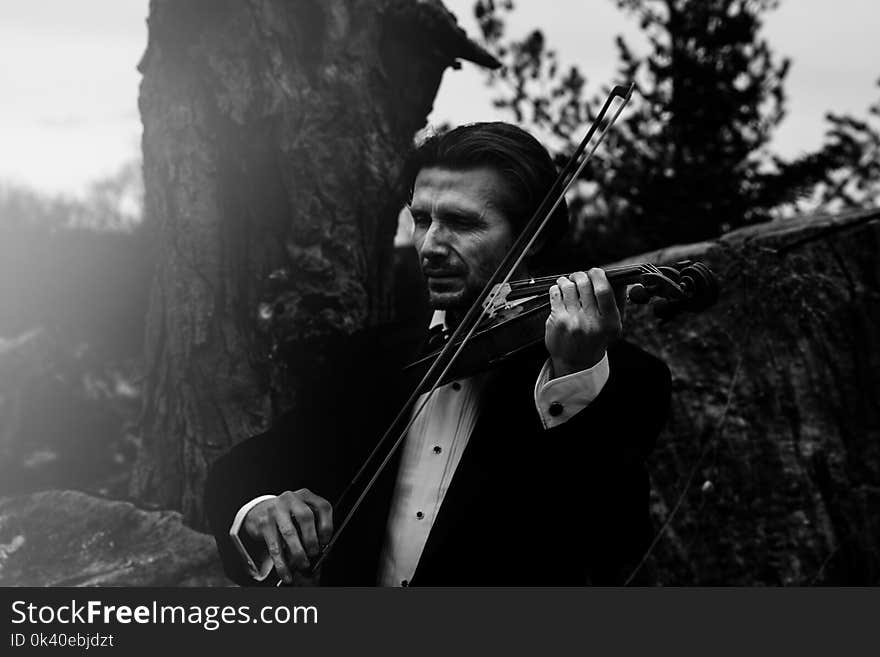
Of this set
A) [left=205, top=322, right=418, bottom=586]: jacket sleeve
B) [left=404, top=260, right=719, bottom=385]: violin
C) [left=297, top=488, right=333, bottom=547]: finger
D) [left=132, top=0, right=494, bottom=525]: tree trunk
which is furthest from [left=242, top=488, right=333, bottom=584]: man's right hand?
[left=132, top=0, right=494, bottom=525]: tree trunk

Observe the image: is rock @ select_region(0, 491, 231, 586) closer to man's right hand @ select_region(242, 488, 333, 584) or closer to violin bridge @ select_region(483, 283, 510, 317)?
man's right hand @ select_region(242, 488, 333, 584)

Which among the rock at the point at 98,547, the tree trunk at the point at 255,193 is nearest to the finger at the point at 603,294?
the tree trunk at the point at 255,193

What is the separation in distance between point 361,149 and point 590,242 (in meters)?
5.04

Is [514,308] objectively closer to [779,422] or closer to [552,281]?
[552,281]

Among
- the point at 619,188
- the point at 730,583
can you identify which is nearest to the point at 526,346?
the point at 730,583

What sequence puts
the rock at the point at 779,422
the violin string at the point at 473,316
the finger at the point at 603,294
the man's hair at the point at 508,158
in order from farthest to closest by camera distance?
the rock at the point at 779,422 < the man's hair at the point at 508,158 < the violin string at the point at 473,316 < the finger at the point at 603,294

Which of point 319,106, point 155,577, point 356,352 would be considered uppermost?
point 319,106

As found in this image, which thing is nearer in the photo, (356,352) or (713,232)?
(356,352)

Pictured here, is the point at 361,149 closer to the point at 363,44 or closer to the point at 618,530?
the point at 363,44

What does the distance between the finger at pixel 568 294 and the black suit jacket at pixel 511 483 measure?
22cm

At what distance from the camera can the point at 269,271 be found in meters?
3.29

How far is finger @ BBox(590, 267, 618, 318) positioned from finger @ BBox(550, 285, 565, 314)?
0.07 metres

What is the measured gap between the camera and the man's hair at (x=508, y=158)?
2.23 m

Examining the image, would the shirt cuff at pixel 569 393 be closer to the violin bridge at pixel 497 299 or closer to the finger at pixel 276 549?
the violin bridge at pixel 497 299
